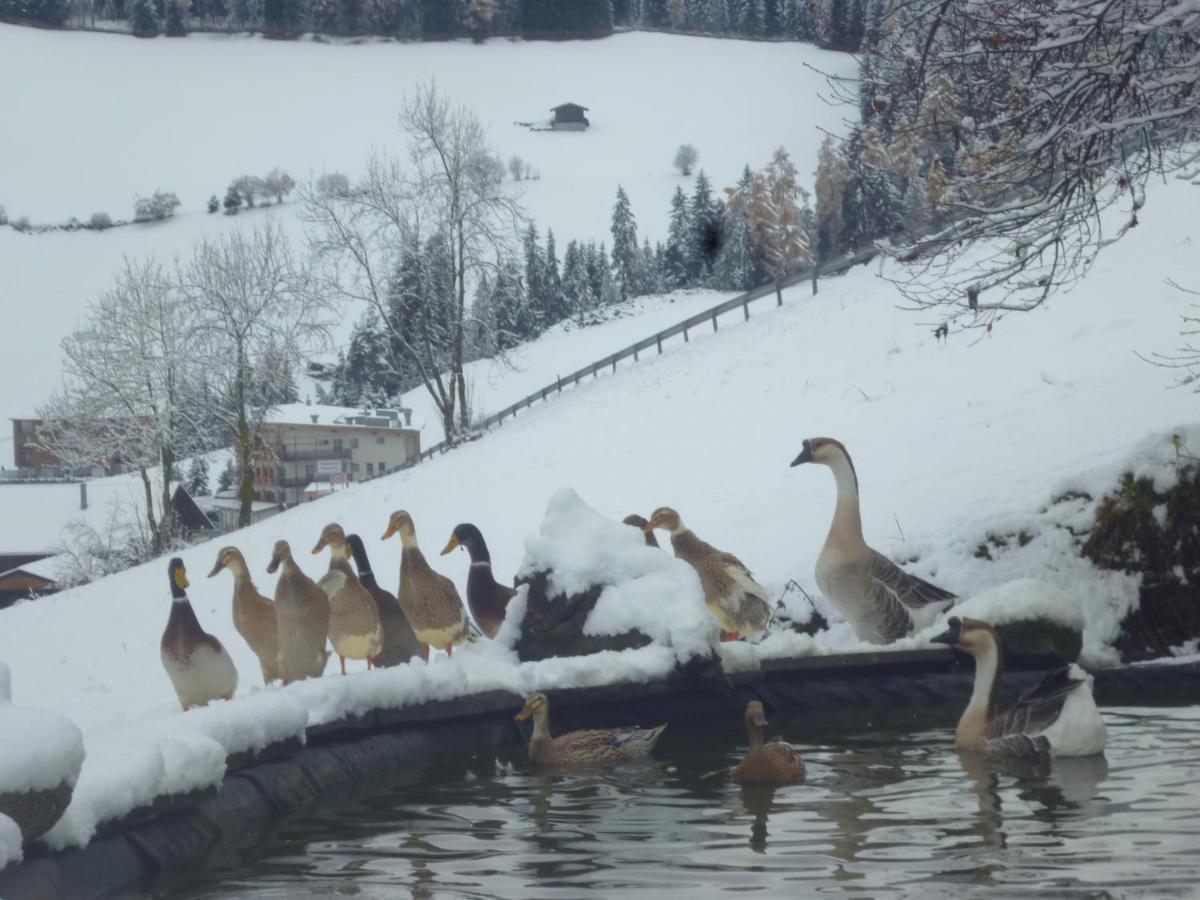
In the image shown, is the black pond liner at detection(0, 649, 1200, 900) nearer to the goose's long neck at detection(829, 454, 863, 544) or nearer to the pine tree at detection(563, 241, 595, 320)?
the goose's long neck at detection(829, 454, 863, 544)

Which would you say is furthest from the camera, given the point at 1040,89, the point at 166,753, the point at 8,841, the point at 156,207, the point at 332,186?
the point at 156,207

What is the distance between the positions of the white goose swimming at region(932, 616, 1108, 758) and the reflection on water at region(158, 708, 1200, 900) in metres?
0.10

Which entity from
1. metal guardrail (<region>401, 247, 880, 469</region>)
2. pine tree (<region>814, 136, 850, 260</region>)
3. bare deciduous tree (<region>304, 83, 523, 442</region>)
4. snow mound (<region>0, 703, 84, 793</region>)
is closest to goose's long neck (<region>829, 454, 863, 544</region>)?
snow mound (<region>0, 703, 84, 793</region>)

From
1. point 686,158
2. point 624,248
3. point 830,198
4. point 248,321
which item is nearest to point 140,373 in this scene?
point 248,321

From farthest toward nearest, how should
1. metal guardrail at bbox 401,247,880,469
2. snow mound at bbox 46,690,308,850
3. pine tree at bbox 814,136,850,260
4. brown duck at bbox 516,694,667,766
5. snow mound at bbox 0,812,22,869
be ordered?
1. pine tree at bbox 814,136,850,260
2. metal guardrail at bbox 401,247,880,469
3. brown duck at bbox 516,694,667,766
4. snow mound at bbox 46,690,308,850
5. snow mound at bbox 0,812,22,869

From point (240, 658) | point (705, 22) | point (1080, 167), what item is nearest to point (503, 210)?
point (240, 658)

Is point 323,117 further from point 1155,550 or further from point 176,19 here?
point 1155,550

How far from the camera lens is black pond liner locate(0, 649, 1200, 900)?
4.74m

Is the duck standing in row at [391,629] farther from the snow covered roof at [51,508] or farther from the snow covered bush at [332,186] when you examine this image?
the snow covered roof at [51,508]

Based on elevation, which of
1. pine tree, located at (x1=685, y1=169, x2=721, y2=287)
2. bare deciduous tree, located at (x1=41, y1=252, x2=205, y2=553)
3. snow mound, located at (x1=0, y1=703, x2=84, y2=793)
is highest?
pine tree, located at (x1=685, y1=169, x2=721, y2=287)

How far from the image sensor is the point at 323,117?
116 meters

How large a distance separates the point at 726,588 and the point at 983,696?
2.97 meters

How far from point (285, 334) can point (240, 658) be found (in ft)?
86.2

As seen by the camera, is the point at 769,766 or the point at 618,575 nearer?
the point at 769,766
